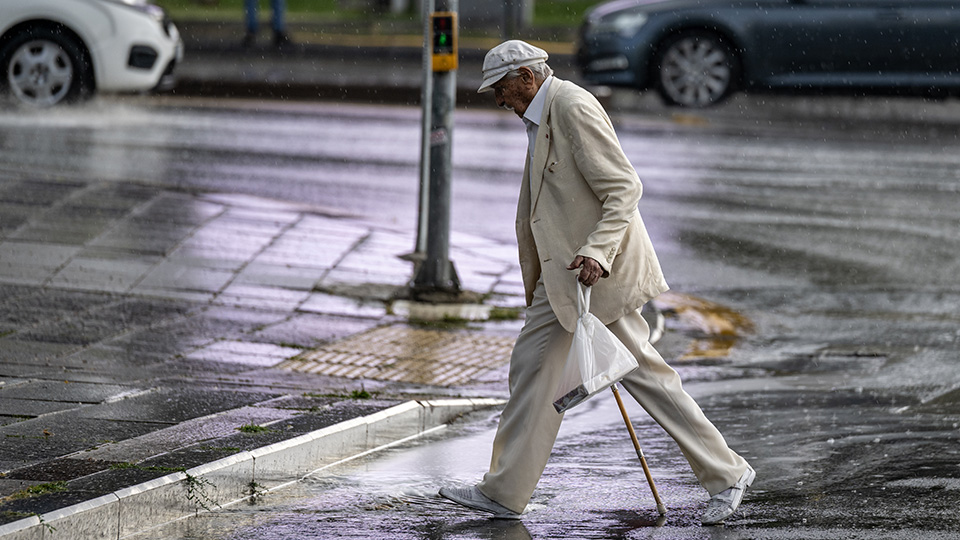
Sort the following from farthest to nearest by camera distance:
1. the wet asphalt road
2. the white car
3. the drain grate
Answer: the white car, the drain grate, the wet asphalt road

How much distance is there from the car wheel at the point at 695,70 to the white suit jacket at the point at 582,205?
12.3m

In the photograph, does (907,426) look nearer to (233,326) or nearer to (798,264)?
(233,326)

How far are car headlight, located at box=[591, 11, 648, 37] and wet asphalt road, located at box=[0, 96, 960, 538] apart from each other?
3.74ft

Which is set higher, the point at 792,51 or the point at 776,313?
the point at 792,51

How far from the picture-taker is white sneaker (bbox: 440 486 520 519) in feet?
17.1

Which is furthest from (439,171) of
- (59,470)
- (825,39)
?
(825,39)

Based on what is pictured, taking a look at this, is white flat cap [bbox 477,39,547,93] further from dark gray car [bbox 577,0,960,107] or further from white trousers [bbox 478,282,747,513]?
dark gray car [bbox 577,0,960,107]

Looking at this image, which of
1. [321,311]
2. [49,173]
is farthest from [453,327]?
[49,173]

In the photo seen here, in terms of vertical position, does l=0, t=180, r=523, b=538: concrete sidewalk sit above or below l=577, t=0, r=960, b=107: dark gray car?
below

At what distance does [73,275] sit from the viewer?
8.95m

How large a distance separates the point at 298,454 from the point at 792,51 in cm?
1268

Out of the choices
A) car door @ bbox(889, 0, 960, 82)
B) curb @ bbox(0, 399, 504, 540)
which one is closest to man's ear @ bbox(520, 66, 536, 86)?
curb @ bbox(0, 399, 504, 540)

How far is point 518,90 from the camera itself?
5.13 metres

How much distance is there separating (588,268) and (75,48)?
36.6 ft
